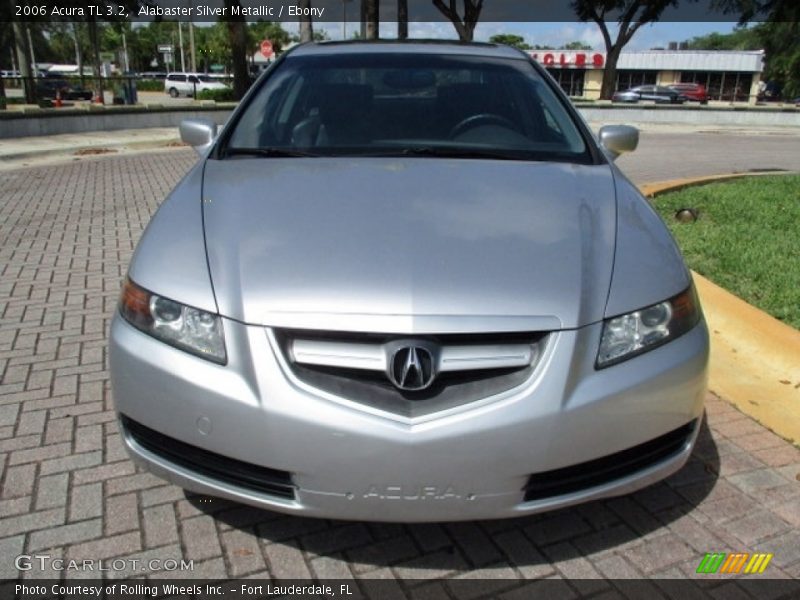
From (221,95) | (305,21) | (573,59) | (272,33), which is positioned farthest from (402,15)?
(272,33)

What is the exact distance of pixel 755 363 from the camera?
367cm

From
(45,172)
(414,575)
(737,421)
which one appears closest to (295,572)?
(414,575)

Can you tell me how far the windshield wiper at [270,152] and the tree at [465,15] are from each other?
26881 mm

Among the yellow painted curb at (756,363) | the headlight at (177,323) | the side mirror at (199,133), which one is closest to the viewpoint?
the headlight at (177,323)

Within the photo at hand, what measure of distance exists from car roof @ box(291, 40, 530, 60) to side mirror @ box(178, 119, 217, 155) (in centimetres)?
64

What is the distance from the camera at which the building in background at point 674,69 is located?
56.7 m

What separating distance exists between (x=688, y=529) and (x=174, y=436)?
175 cm

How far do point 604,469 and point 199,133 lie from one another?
2.50 meters

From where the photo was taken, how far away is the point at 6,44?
29.8 meters

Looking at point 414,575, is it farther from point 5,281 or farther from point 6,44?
point 6,44

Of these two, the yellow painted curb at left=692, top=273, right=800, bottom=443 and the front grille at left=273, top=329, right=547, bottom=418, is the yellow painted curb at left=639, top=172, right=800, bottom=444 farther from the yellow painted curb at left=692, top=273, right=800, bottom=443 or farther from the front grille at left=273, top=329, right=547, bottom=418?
the front grille at left=273, top=329, right=547, bottom=418

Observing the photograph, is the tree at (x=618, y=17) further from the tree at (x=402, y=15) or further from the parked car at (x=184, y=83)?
the parked car at (x=184, y=83)

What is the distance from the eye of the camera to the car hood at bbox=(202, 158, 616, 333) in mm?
1935

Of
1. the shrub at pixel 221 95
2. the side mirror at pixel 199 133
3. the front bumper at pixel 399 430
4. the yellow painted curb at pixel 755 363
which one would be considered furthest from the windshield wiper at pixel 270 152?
the shrub at pixel 221 95
